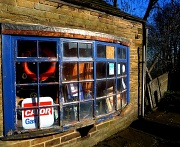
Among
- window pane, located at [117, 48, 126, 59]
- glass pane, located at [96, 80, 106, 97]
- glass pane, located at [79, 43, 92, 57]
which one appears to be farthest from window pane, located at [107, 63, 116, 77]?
glass pane, located at [79, 43, 92, 57]

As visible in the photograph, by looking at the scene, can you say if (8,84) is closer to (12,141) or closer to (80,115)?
(12,141)

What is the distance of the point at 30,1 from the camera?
3.85 meters

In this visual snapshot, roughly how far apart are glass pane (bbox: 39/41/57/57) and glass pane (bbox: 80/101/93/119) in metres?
1.24

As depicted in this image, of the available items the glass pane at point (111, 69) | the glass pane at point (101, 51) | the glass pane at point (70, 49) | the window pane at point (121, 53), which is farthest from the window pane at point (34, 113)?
the window pane at point (121, 53)

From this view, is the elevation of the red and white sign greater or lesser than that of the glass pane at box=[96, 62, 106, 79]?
lesser

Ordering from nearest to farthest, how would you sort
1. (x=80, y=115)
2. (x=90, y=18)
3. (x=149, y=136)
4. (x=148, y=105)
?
(x=80, y=115) < (x=90, y=18) < (x=149, y=136) < (x=148, y=105)

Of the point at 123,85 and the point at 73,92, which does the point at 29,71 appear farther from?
the point at 123,85

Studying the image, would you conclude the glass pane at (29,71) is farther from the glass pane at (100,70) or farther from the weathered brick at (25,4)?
the glass pane at (100,70)

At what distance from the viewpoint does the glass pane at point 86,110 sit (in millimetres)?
4548

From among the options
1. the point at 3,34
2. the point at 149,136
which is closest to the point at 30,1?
the point at 3,34

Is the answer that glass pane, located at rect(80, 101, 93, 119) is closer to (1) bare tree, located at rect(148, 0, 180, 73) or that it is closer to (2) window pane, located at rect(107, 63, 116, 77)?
(2) window pane, located at rect(107, 63, 116, 77)

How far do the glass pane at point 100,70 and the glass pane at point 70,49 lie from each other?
0.68m

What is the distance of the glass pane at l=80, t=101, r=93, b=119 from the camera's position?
4548mm

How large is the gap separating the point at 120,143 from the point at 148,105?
3.79 m
